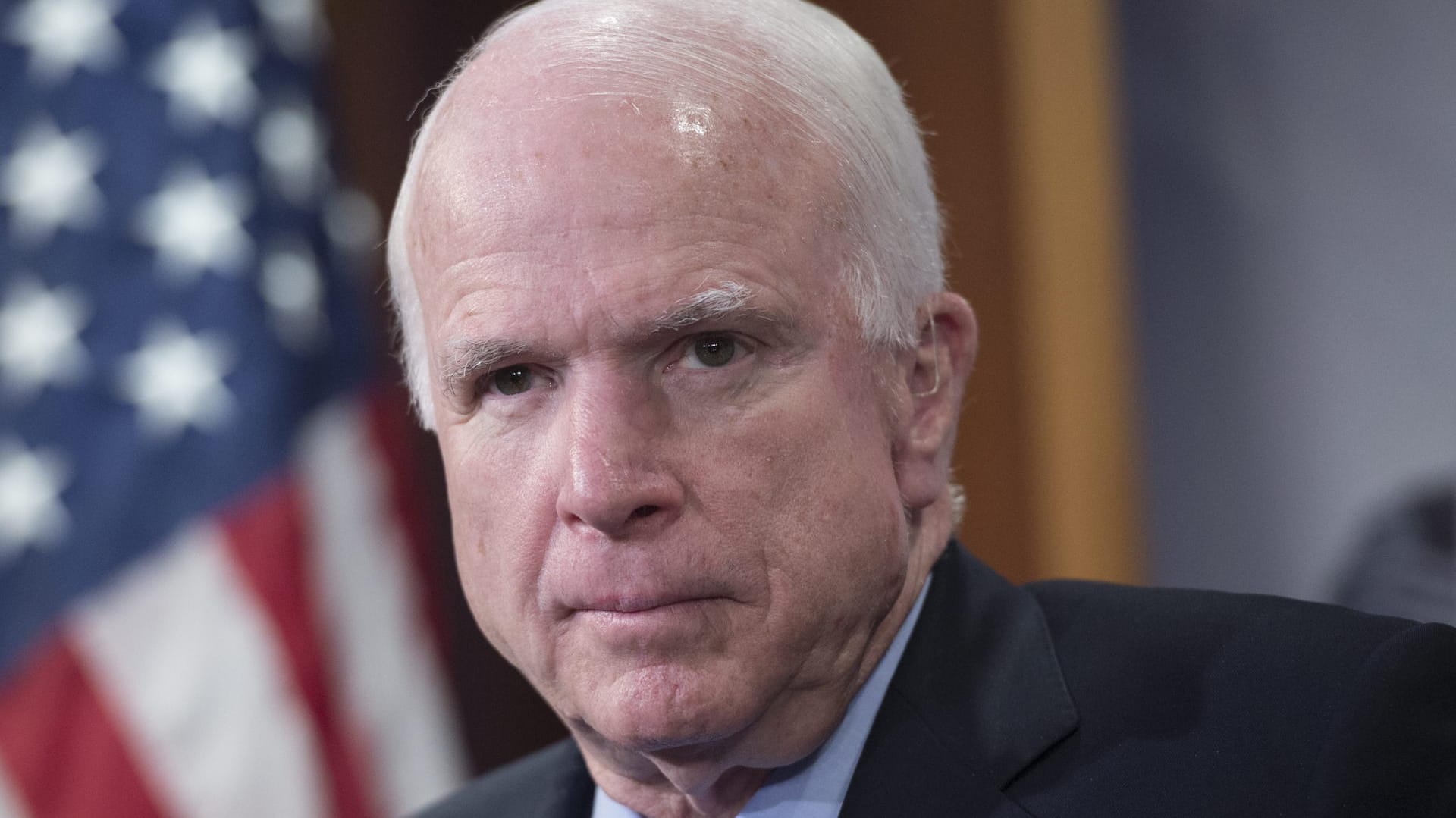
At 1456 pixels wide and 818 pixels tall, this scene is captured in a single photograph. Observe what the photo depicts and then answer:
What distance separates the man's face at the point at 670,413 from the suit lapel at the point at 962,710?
0.08 metres

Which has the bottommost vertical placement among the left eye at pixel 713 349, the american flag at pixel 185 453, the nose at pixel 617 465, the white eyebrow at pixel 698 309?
the american flag at pixel 185 453

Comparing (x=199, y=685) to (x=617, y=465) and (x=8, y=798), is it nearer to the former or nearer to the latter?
(x=8, y=798)

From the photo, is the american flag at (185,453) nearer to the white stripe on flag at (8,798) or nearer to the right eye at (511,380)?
the white stripe on flag at (8,798)

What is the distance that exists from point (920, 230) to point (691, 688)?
0.57 meters

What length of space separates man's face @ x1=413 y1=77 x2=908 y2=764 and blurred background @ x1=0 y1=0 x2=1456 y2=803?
1716mm

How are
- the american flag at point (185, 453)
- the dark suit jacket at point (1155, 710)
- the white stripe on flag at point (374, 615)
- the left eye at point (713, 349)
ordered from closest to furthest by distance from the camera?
the dark suit jacket at point (1155, 710) → the left eye at point (713, 349) → the american flag at point (185, 453) → the white stripe on flag at point (374, 615)

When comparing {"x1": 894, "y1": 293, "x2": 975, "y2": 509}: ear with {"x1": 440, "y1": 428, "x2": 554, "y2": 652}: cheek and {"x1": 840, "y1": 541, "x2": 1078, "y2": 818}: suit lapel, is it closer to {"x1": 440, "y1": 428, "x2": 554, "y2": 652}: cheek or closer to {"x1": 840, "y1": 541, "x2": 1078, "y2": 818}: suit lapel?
{"x1": 840, "y1": 541, "x2": 1078, "y2": 818}: suit lapel

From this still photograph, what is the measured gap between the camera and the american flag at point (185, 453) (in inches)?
110

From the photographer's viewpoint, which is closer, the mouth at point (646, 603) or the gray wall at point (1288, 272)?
the mouth at point (646, 603)

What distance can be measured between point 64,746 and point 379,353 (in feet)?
3.60

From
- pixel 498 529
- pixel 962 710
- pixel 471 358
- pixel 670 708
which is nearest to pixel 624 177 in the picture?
pixel 471 358

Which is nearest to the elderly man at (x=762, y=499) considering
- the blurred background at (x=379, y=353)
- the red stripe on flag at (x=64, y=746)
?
the blurred background at (x=379, y=353)

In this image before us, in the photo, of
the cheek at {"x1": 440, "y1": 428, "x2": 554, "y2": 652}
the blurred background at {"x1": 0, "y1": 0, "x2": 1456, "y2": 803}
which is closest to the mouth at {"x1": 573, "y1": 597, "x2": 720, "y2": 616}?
the cheek at {"x1": 440, "y1": 428, "x2": 554, "y2": 652}

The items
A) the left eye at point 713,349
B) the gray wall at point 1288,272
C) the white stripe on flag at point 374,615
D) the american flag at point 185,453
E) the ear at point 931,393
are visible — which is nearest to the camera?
the left eye at point 713,349
